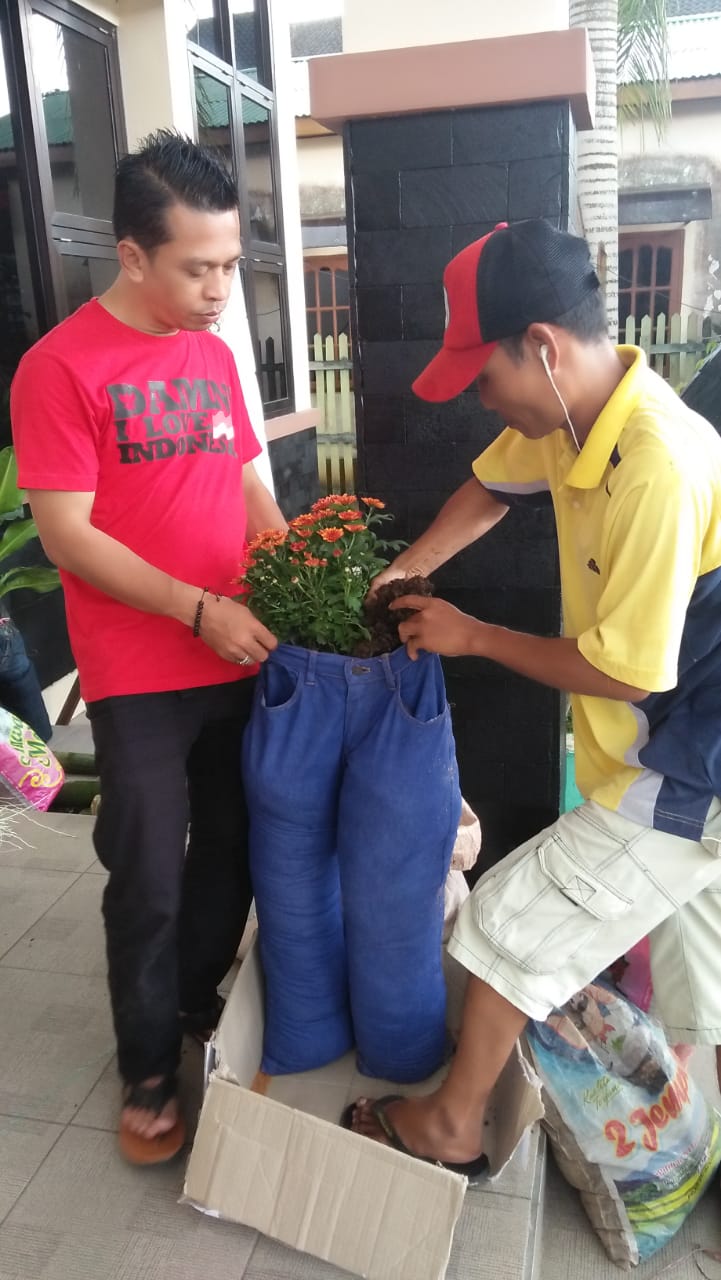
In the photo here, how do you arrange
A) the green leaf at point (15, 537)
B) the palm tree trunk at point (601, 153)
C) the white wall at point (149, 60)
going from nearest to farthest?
1. the green leaf at point (15, 537)
2. the white wall at point (149, 60)
3. the palm tree trunk at point (601, 153)

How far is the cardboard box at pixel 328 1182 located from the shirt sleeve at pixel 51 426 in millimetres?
932

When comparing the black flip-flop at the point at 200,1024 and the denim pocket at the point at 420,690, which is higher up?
the denim pocket at the point at 420,690

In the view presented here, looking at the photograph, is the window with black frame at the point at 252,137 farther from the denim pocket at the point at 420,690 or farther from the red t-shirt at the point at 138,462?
the denim pocket at the point at 420,690

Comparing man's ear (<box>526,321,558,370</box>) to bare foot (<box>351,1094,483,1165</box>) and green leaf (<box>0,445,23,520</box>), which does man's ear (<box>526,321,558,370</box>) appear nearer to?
bare foot (<box>351,1094,483,1165</box>)

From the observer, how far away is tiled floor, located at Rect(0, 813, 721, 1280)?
1493 mm

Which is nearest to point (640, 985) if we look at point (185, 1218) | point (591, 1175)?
point (591, 1175)

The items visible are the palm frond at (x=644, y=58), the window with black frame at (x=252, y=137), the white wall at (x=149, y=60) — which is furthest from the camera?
the palm frond at (x=644, y=58)

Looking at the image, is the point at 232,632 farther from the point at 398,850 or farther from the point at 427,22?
the point at 427,22

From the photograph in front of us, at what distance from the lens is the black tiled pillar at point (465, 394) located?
2.23m

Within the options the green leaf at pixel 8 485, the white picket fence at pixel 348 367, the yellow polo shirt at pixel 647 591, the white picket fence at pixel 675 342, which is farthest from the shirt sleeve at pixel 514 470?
the white picket fence at pixel 675 342

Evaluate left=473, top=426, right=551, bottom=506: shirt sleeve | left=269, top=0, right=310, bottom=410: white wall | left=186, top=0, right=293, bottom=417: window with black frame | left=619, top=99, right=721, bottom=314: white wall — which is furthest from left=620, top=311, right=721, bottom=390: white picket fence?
left=473, top=426, right=551, bottom=506: shirt sleeve

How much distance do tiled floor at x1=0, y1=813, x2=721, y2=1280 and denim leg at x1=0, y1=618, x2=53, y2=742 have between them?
4.46ft

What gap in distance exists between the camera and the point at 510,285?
1.37 meters

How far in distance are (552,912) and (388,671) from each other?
1.50 feet
